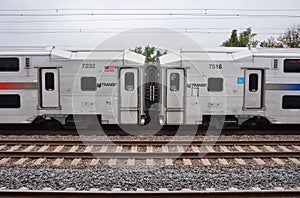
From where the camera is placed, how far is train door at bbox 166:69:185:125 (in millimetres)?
12484

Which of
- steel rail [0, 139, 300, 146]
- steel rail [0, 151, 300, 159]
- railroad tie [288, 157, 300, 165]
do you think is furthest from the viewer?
steel rail [0, 139, 300, 146]

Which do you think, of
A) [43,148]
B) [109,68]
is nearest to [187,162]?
[43,148]

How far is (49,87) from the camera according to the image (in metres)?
12.6

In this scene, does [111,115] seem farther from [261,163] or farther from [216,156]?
[261,163]

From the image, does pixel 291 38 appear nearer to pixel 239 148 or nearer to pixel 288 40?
pixel 288 40

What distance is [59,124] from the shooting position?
1373 cm

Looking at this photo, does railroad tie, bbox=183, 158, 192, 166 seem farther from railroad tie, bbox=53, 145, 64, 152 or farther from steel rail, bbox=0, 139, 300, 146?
railroad tie, bbox=53, 145, 64, 152

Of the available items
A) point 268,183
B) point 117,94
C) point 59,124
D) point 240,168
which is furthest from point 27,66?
point 268,183

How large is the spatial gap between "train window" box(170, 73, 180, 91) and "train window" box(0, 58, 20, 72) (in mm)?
6361

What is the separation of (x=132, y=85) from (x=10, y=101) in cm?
511

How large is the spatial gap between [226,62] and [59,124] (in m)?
7.83

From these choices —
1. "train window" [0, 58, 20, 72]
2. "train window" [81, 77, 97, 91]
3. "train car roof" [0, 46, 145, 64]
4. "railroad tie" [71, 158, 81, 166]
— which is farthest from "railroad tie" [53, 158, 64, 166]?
"train window" [0, 58, 20, 72]

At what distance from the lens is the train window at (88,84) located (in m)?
12.5

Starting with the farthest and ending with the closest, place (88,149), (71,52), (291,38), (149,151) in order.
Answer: (291,38) < (71,52) < (88,149) < (149,151)
